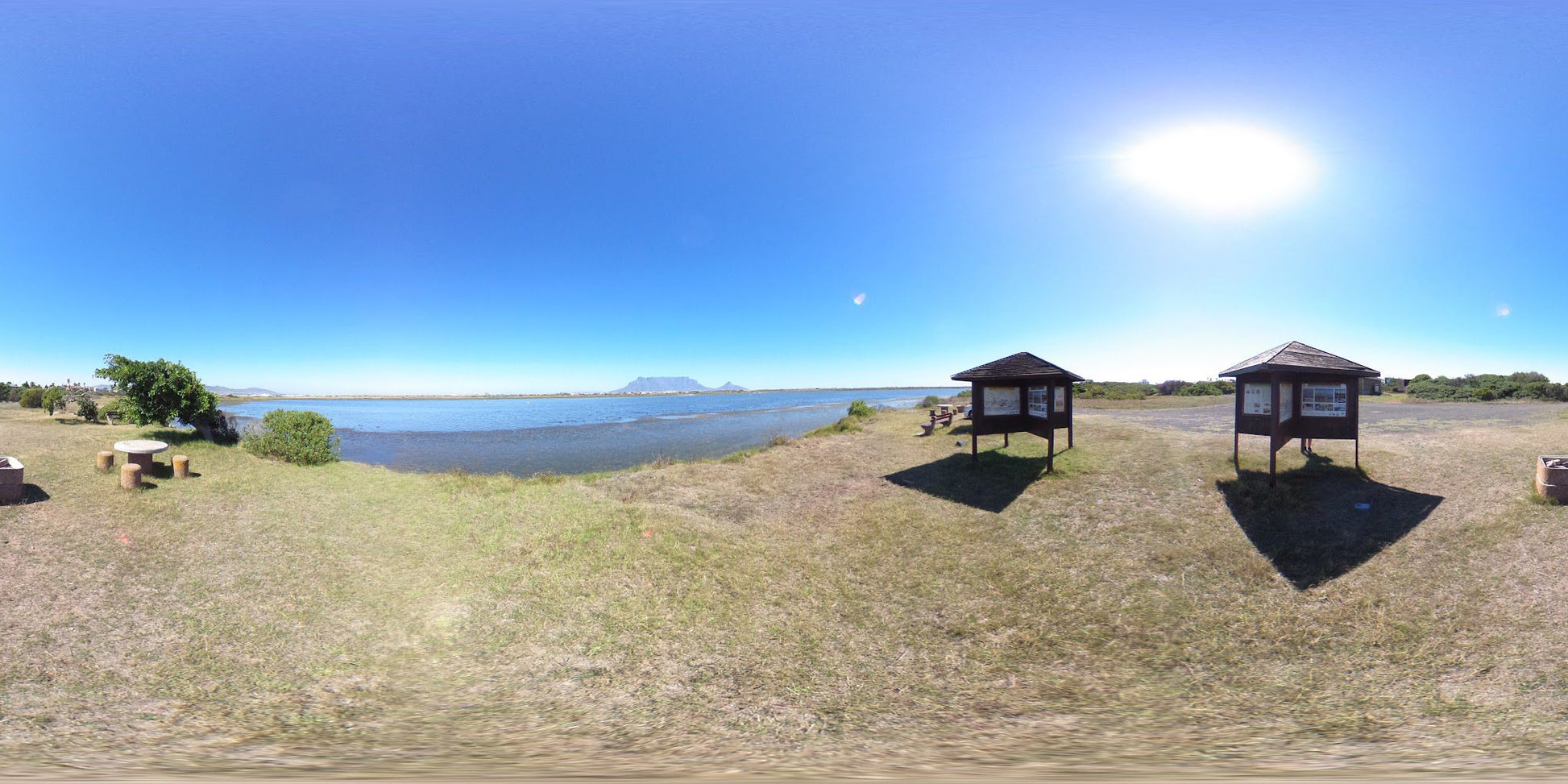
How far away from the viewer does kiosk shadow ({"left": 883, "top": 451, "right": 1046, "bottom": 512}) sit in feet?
35.9

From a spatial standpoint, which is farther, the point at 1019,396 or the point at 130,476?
the point at 1019,396

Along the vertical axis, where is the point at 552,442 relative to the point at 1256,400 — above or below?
below

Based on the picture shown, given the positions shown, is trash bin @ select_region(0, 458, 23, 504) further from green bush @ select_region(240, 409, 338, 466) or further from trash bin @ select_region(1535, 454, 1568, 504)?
trash bin @ select_region(1535, 454, 1568, 504)

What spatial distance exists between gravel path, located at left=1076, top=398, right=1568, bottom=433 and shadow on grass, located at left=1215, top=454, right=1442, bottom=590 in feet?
27.0

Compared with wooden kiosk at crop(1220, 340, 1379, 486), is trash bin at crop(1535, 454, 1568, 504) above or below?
below

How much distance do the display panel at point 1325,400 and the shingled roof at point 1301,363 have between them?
377 mm

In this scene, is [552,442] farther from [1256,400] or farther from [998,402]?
[1256,400]

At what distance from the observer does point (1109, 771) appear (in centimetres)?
359

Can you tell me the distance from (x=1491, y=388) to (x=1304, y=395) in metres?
37.4

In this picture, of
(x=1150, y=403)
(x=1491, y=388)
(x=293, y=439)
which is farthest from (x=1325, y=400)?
(x=1491, y=388)

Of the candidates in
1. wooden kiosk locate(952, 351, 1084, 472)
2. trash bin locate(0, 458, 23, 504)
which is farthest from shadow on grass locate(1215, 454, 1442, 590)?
trash bin locate(0, 458, 23, 504)

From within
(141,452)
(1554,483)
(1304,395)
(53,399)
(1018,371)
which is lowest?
(141,452)

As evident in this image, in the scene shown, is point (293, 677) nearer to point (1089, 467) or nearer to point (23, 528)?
point (23, 528)

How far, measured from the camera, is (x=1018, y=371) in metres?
12.8
